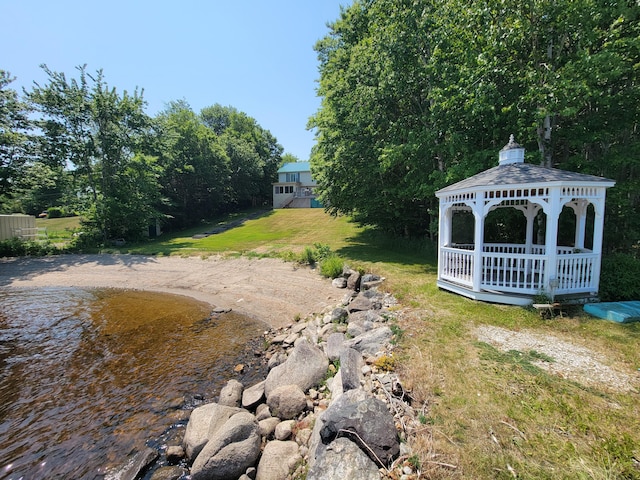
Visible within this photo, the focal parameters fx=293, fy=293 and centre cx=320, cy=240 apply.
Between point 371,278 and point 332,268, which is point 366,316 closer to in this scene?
point 371,278

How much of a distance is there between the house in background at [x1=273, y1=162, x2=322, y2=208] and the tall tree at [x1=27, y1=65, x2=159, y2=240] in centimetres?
2191

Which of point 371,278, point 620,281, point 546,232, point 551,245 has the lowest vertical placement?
point 371,278

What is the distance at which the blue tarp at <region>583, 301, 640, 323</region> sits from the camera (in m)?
5.76

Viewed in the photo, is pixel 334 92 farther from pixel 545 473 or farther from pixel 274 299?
pixel 545 473

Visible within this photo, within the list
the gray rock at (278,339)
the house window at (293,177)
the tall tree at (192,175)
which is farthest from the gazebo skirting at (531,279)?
the house window at (293,177)

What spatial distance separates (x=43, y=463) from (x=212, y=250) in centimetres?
1440

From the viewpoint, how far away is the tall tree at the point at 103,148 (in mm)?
19281

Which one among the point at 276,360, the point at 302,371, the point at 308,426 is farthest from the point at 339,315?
the point at 308,426

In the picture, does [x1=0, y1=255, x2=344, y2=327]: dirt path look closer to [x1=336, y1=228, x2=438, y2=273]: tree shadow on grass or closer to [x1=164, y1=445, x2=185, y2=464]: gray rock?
[x1=336, y1=228, x2=438, y2=273]: tree shadow on grass

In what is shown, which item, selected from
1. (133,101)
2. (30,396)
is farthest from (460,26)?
(133,101)

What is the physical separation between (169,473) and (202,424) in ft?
2.07

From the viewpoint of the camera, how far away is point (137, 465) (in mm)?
3982

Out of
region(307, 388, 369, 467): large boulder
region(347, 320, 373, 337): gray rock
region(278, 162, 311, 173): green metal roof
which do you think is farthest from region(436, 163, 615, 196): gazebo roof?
region(278, 162, 311, 173): green metal roof

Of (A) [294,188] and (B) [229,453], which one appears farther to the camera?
(A) [294,188]
